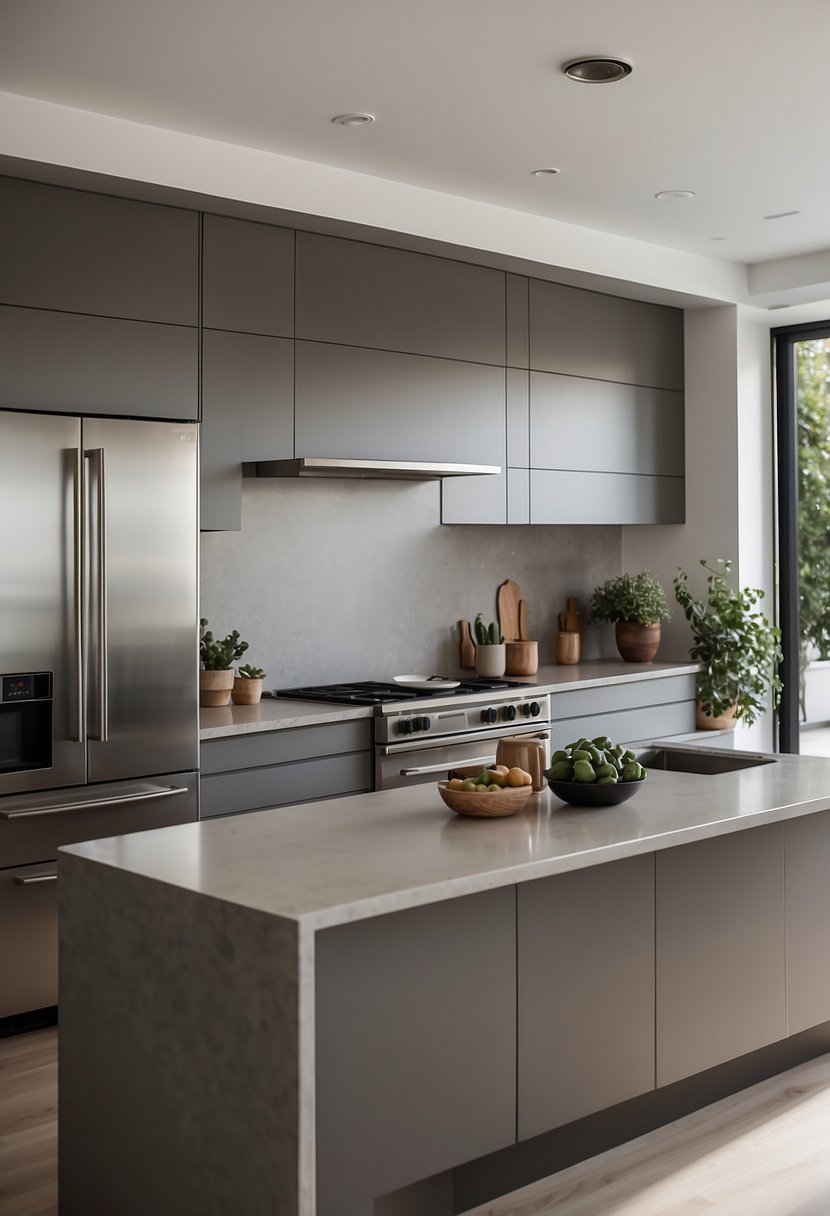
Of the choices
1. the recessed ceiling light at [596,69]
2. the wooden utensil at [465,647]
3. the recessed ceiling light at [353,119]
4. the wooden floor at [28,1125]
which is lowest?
the wooden floor at [28,1125]

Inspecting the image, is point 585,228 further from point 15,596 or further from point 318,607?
point 15,596

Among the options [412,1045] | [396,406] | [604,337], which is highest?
[604,337]

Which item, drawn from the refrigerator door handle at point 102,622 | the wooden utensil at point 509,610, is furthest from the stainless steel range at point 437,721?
the refrigerator door handle at point 102,622

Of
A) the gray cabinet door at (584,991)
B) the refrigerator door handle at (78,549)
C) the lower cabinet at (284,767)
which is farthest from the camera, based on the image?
the lower cabinet at (284,767)

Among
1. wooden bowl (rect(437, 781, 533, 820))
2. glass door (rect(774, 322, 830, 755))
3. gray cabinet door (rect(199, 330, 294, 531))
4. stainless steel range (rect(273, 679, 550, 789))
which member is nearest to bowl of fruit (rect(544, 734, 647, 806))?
wooden bowl (rect(437, 781, 533, 820))

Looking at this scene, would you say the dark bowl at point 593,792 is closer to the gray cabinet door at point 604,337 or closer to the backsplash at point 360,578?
the backsplash at point 360,578

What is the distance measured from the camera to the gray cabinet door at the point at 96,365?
382 cm

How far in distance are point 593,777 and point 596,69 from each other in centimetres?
205

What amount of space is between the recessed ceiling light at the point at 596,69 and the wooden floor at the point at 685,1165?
2.85m

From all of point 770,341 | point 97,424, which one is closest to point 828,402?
point 770,341

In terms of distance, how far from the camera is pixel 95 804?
3781 mm

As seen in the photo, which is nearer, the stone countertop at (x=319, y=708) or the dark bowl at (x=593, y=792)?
the dark bowl at (x=593, y=792)

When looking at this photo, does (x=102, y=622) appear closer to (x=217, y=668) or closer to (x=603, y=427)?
(x=217, y=668)

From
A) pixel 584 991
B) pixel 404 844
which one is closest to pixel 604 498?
pixel 584 991
